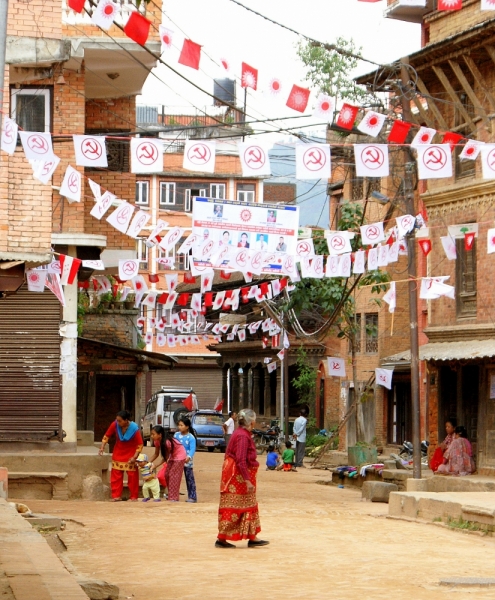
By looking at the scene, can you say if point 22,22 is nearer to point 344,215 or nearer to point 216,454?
point 344,215

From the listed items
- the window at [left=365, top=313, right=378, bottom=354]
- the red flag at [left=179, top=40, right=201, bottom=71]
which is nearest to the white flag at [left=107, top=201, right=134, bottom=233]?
the red flag at [left=179, top=40, right=201, bottom=71]

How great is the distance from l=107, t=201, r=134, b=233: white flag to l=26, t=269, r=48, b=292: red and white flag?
1.99 m

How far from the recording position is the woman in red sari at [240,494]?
14.5 metres

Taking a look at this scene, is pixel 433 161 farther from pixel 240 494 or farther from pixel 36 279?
pixel 36 279

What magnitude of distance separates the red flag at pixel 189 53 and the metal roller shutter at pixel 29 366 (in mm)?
7877

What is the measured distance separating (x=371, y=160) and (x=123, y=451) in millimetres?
6616

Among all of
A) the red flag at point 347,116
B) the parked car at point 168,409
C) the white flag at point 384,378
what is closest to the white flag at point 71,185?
the red flag at point 347,116

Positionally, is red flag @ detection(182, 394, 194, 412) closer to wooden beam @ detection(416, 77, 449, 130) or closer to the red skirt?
wooden beam @ detection(416, 77, 449, 130)

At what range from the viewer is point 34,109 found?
2181cm

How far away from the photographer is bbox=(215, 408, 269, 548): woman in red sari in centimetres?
1452

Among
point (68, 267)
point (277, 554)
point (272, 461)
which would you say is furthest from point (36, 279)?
point (272, 461)

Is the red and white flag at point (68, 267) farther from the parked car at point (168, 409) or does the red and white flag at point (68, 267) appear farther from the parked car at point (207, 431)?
the parked car at point (168, 409)

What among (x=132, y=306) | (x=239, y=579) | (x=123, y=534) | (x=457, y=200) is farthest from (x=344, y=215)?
(x=239, y=579)

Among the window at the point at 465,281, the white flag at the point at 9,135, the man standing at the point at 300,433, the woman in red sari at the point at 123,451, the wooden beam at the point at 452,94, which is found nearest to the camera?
the white flag at the point at 9,135
